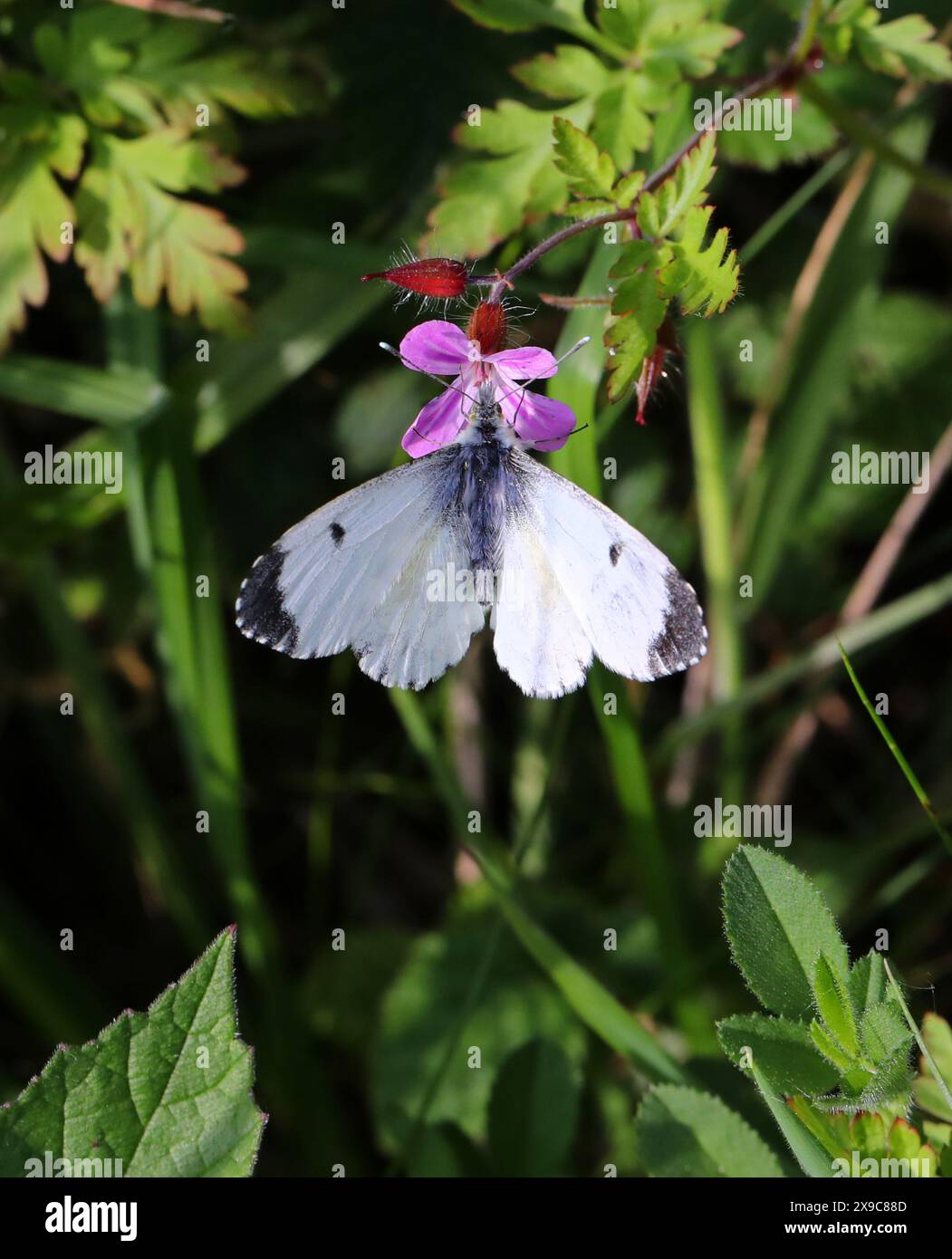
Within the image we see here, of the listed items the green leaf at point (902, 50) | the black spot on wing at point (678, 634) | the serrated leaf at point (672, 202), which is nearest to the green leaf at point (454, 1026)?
the black spot on wing at point (678, 634)

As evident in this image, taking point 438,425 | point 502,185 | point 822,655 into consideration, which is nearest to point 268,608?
point 438,425

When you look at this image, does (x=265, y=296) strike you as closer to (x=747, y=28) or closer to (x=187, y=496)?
(x=187, y=496)

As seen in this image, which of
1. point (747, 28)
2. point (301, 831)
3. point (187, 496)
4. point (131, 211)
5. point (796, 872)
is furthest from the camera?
point (301, 831)

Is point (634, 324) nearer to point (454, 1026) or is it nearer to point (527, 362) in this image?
point (527, 362)

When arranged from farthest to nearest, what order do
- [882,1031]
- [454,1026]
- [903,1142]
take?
[454,1026] → [882,1031] → [903,1142]

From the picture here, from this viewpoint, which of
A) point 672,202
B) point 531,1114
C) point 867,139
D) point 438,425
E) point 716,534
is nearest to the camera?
point 672,202

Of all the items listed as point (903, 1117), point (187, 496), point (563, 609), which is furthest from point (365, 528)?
point (903, 1117)

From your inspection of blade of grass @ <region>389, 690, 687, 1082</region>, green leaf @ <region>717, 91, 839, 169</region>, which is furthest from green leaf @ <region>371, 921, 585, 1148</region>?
green leaf @ <region>717, 91, 839, 169</region>
